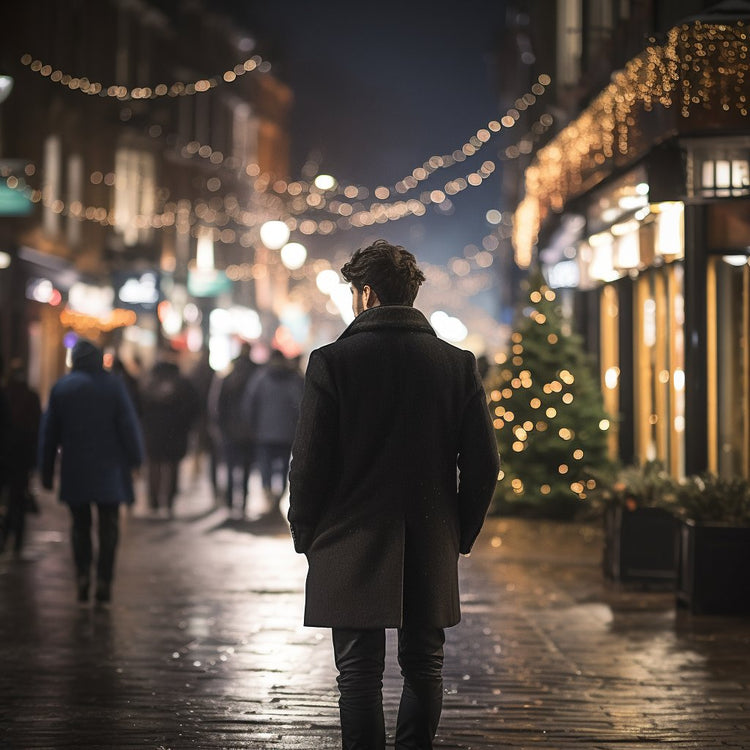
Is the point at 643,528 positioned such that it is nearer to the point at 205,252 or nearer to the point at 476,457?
the point at 476,457

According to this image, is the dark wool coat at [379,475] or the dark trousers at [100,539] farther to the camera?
the dark trousers at [100,539]

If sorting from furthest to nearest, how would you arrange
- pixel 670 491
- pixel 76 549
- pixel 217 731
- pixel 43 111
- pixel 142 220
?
pixel 142 220 → pixel 43 111 → pixel 670 491 → pixel 76 549 → pixel 217 731

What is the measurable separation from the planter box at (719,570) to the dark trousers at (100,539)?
155 inches

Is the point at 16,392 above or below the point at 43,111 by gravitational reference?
below

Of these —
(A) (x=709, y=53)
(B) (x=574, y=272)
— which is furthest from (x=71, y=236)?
(A) (x=709, y=53)

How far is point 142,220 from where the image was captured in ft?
146

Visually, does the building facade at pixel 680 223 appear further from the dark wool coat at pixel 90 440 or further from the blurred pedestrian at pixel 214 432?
the dark wool coat at pixel 90 440

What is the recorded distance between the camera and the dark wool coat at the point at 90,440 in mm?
10695

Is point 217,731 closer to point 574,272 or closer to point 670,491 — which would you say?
point 670,491

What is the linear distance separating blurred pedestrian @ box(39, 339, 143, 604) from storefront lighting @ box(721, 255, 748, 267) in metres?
6.24

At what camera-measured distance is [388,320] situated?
5.37m

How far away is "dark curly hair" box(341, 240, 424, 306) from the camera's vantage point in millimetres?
5418

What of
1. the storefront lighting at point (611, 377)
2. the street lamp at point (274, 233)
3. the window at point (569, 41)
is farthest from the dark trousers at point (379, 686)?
the street lamp at point (274, 233)

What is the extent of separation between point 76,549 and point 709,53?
713 centimetres
